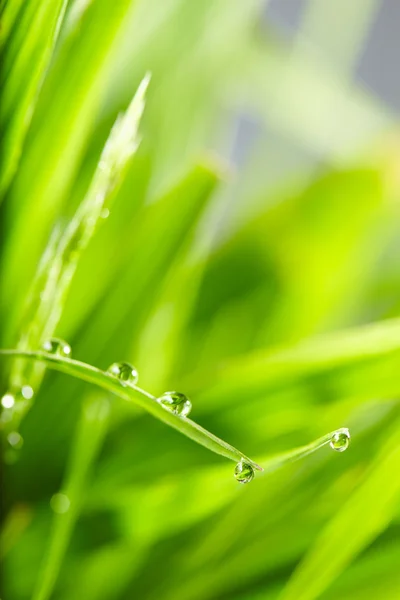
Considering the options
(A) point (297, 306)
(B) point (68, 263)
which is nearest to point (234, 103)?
(A) point (297, 306)

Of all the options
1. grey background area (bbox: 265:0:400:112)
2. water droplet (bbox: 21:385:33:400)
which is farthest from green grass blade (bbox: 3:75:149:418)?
grey background area (bbox: 265:0:400:112)

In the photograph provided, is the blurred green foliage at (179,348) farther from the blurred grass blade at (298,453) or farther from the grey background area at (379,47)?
the grey background area at (379,47)

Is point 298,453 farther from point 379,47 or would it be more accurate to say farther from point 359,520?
point 379,47

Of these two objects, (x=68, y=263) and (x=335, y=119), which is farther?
(x=335, y=119)

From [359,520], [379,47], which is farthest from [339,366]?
[379,47]

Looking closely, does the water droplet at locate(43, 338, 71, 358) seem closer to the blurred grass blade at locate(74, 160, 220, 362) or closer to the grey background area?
the blurred grass blade at locate(74, 160, 220, 362)

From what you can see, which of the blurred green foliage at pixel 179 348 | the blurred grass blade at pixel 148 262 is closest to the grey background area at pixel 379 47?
the blurred green foliage at pixel 179 348

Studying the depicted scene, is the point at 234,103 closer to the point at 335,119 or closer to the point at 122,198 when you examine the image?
the point at 335,119
